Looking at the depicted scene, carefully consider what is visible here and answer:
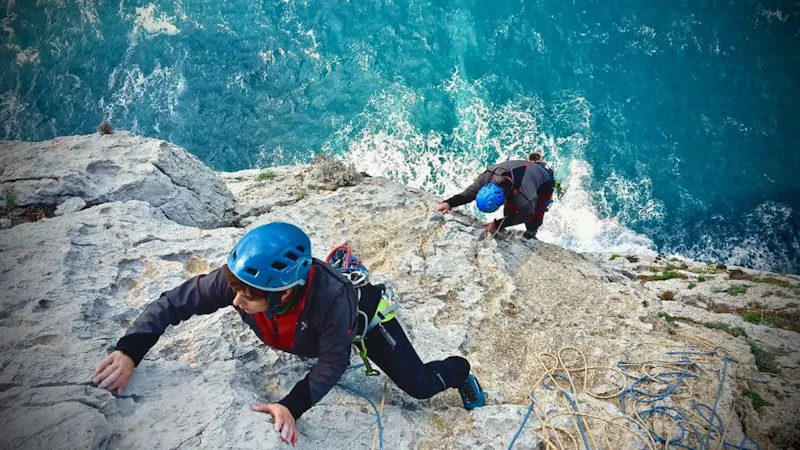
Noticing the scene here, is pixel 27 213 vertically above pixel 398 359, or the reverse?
pixel 398 359

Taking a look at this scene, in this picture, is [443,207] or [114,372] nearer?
[114,372]

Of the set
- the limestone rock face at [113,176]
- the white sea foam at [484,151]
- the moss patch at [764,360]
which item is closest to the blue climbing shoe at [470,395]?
the moss patch at [764,360]

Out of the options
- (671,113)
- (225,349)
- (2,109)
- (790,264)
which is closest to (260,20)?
(2,109)

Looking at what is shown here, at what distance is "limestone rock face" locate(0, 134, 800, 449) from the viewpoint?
3.36m

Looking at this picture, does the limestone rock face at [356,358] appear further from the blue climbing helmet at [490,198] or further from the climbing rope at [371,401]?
the blue climbing helmet at [490,198]

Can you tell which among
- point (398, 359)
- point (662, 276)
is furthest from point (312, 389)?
point (662, 276)

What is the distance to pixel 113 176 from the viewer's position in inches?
248

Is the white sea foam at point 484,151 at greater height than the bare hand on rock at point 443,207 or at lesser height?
lesser

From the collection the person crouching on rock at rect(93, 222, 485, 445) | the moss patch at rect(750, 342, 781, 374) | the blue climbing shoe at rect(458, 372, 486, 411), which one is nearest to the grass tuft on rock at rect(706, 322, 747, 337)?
the moss patch at rect(750, 342, 781, 374)

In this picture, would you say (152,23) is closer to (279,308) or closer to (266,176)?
(266,176)

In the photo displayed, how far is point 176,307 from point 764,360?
22.0 ft

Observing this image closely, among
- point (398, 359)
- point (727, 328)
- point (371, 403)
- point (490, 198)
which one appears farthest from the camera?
point (490, 198)

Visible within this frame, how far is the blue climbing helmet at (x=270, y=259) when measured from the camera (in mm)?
3148

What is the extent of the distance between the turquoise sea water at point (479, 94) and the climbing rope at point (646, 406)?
8.44 meters
